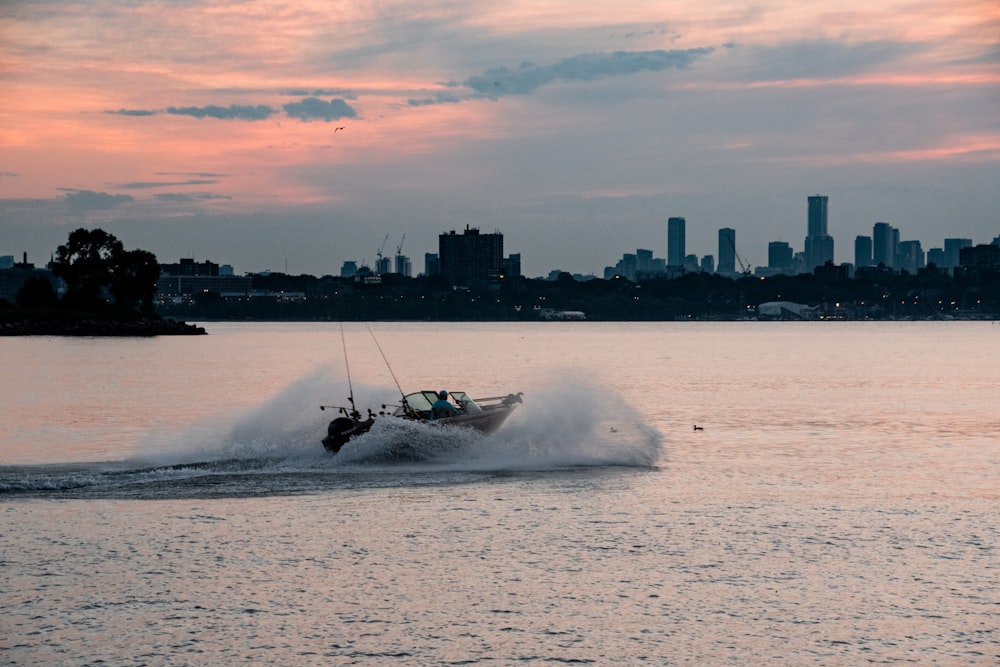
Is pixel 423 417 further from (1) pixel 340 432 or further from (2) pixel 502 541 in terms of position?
(2) pixel 502 541

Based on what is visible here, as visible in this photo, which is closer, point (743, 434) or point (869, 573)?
point (869, 573)

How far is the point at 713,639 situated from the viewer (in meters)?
18.7

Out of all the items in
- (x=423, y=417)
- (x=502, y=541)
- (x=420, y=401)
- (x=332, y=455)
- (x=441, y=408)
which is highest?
(x=420, y=401)

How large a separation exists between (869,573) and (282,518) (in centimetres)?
1307

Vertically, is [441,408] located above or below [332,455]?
above

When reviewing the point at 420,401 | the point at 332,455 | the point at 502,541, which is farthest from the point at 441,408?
the point at 502,541

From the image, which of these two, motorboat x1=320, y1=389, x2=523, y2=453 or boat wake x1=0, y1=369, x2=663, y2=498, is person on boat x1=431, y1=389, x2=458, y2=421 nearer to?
motorboat x1=320, y1=389, x2=523, y2=453

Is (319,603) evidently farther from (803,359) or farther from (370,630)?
(803,359)

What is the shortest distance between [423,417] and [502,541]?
12267 mm

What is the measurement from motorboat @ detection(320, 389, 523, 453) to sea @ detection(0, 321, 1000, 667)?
47cm

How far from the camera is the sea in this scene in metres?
18.7

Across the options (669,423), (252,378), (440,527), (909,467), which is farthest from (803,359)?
(440,527)

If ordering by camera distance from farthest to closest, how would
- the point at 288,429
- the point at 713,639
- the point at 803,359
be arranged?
the point at 803,359, the point at 288,429, the point at 713,639

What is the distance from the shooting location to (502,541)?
25766mm
